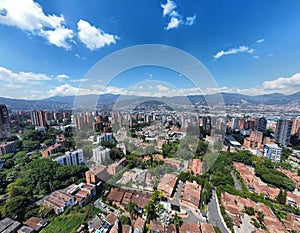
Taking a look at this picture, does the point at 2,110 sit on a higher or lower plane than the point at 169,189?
higher

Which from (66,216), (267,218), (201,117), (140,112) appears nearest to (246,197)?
(267,218)

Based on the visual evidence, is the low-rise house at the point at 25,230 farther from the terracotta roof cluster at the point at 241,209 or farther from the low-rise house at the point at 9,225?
the terracotta roof cluster at the point at 241,209

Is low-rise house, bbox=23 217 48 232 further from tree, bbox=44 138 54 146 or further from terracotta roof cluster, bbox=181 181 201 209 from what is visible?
tree, bbox=44 138 54 146

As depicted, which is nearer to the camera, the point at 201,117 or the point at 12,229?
the point at 12,229

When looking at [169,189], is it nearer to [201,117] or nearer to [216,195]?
[216,195]

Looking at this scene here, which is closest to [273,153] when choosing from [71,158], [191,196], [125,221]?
[191,196]

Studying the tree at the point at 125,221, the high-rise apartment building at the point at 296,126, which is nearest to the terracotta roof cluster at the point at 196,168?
the tree at the point at 125,221
